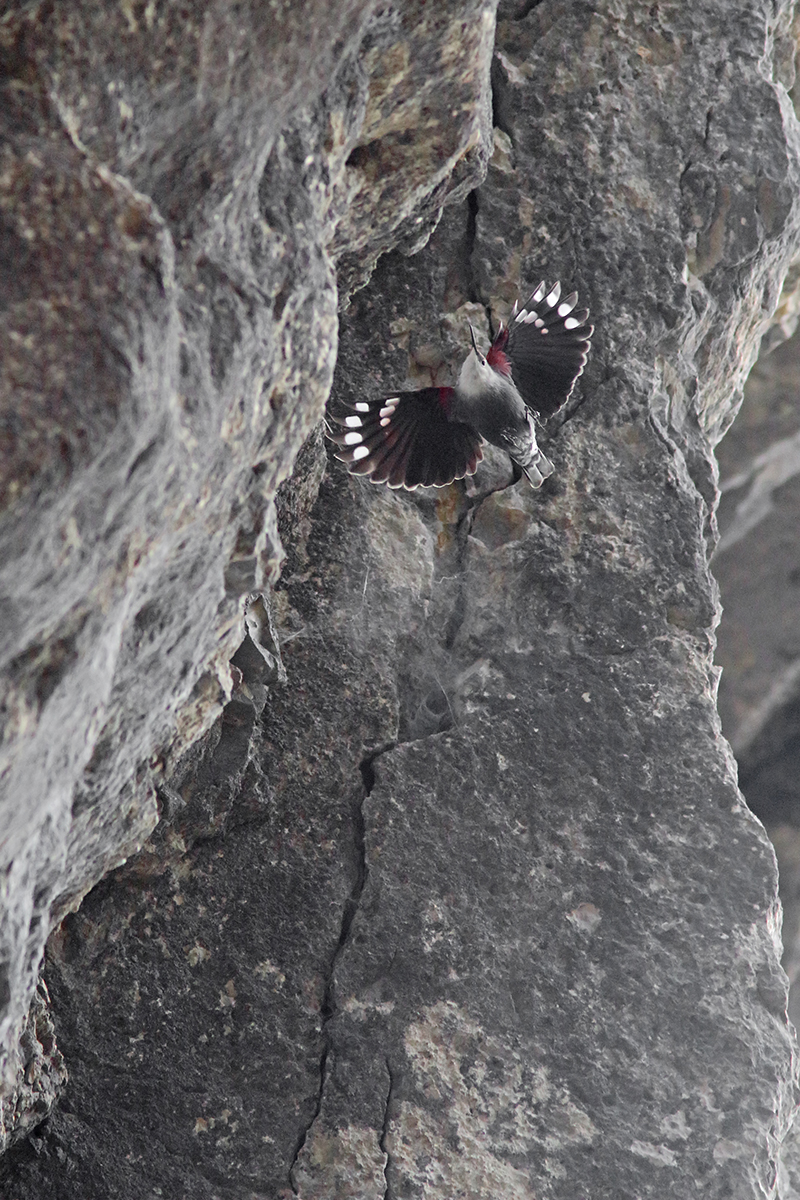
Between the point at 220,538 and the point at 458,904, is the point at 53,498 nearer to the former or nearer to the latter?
the point at 220,538

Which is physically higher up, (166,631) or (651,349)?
(651,349)

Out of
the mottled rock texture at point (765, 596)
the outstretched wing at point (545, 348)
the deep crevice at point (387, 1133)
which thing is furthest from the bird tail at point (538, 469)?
the mottled rock texture at point (765, 596)

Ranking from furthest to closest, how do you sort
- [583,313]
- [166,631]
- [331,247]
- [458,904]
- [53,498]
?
[583,313] → [458,904] → [331,247] → [166,631] → [53,498]

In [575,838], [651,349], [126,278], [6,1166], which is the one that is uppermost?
[126,278]

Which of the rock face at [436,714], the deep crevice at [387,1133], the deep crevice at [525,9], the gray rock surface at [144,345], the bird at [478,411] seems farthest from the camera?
the deep crevice at [525,9]

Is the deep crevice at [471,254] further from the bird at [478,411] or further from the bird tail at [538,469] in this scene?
the bird tail at [538,469]

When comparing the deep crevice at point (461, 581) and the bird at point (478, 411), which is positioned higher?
→ the bird at point (478, 411)

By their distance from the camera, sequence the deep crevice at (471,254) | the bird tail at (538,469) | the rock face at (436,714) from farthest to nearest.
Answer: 1. the deep crevice at (471,254)
2. the bird tail at (538,469)
3. the rock face at (436,714)

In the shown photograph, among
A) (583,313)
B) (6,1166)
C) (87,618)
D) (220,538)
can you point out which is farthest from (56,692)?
(583,313)

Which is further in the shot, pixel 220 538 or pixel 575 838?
pixel 575 838
